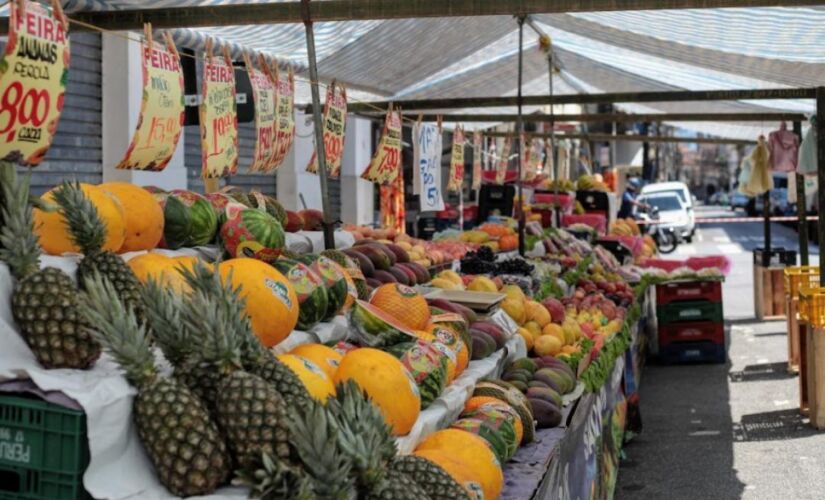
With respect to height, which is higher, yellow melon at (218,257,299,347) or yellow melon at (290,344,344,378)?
yellow melon at (218,257,299,347)

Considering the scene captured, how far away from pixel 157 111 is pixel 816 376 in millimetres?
6266

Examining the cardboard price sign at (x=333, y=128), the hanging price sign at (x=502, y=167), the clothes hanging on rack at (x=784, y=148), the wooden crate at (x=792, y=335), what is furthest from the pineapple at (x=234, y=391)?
the hanging price sign at (x=502, y=167)

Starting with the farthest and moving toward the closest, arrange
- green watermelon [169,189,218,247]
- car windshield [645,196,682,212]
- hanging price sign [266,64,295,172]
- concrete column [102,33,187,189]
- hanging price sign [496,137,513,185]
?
car windshield [645,196,682,212], hanging price sign [496,137,513,185], concrete column [102,33,187,189], hanging price sign [266,64,295,172], green watermelon [169,189,218,247]

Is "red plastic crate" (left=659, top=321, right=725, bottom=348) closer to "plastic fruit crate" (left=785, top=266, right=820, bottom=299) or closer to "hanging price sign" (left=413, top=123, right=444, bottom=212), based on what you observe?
"plastic fruit crate" (left=785, top=266, right=820, bottom=299)

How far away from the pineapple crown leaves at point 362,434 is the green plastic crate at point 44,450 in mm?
602

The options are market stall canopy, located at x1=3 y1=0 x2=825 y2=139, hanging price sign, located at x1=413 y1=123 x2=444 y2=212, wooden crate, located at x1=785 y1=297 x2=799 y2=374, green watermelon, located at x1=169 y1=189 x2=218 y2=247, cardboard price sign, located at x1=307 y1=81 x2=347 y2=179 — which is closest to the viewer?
green watermelon, located at x1=169 y1=189 x2=218 y2=247

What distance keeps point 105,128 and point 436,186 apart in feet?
10.8

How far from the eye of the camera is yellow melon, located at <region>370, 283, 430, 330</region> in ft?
14.8

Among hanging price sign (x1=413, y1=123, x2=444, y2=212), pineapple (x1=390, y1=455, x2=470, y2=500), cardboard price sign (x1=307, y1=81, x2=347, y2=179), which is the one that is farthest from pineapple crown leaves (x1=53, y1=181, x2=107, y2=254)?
hanging price sign (x1=413, y1=123, x2=444, y2=212)

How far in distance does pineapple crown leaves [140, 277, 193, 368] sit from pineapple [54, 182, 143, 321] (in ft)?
0.87

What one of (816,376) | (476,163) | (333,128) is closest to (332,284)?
(333,128)

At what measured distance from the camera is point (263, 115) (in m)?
5.68

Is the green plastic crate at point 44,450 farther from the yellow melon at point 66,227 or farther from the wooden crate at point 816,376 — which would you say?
the wooden crate at point 816,376

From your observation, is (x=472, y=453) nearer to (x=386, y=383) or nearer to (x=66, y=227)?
(x=386, y=383)
